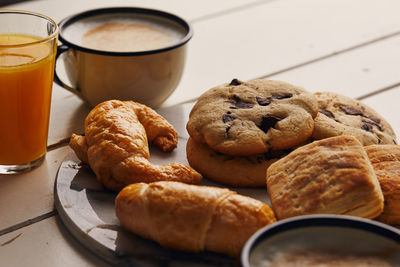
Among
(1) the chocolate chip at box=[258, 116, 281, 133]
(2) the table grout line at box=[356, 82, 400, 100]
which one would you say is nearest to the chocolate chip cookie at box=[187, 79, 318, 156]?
(1) the chocolate chip at box=[258, 116, 281, 133]

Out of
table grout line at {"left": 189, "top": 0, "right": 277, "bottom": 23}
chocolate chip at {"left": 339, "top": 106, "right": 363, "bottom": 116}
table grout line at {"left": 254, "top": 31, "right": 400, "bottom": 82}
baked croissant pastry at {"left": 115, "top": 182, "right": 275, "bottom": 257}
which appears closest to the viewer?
baked croissant pastry at {"left": 115, "top": 182, "right": 275, "bottom": 257}

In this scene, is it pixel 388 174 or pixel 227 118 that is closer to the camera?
pixel 388 174

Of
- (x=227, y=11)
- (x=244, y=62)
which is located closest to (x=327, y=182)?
(x=244, y=62)

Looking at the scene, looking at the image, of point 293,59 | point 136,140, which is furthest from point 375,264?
point 293,59

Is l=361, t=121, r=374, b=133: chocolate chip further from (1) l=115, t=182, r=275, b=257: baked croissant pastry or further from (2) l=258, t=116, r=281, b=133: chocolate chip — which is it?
(1) l=115, t=182, r=275, b=257: baked croissant pastry

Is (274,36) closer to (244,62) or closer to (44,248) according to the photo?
(244,62)

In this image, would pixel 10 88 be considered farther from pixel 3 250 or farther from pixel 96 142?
pixel 3 250
